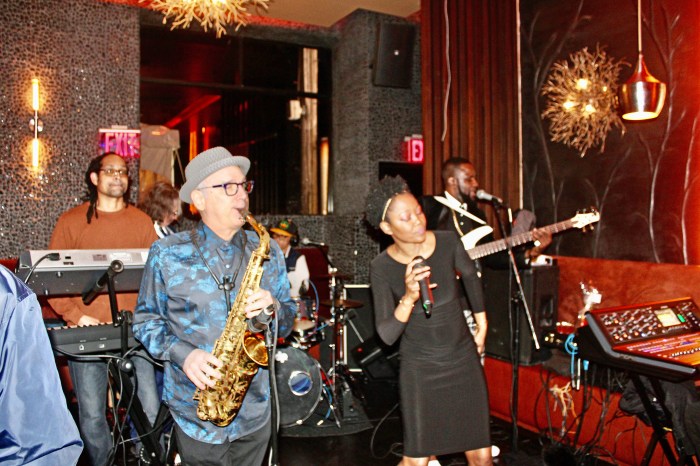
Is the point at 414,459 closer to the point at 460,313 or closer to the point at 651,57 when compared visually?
the point at 460,313

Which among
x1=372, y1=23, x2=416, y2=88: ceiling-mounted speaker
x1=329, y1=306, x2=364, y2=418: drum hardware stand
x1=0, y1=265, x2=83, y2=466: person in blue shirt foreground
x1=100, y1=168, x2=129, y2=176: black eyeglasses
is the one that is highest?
x1=372, y1=23, x2=416, y2=88: ceiling-mounted speaker

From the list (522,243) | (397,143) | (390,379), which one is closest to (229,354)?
(522,243)

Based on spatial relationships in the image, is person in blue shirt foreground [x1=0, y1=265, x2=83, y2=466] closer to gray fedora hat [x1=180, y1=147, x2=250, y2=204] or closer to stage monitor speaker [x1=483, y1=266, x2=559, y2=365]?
gray fedora hat [x1=180, y1=147, x2=250, y2=204]

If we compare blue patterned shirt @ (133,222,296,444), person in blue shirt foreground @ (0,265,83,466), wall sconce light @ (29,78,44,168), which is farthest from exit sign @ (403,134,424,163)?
person in blue shirt foreground @ (0,265,83,466)

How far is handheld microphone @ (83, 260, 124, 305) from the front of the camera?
2995 millimetres

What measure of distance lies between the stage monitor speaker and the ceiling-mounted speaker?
10.7 feet

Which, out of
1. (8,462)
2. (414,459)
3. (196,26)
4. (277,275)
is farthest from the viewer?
(196,26)

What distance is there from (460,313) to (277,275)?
0.98 meters

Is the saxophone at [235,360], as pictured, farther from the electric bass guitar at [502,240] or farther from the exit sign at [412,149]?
the exit sign at [412,149]

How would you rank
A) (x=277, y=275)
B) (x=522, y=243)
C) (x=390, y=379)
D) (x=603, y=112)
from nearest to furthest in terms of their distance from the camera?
(x=277, y=275), (x=522, y=243), (x=603, y=112), (x=390, y=379)

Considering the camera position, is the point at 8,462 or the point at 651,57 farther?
the point at 651,57

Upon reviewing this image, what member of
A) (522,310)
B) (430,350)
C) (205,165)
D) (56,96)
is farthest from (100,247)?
(522,310)

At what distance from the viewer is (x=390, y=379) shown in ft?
20.0

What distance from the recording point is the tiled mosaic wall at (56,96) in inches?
240
